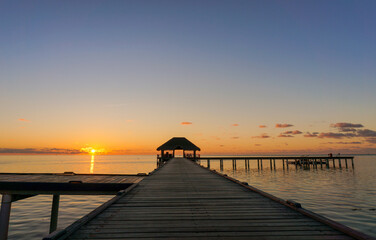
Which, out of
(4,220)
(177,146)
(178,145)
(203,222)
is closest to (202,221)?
(203,222)

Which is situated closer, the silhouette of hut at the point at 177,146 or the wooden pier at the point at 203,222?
the wooden pier at the point at 203,222

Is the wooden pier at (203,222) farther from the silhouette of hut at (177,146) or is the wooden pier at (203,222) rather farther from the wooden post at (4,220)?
the silhouette of hut at (177,146)

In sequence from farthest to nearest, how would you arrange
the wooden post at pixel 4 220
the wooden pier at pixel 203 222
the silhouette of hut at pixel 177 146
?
the silhouette of hut at pixel 177 146 < the wooden post at pixel 4 220 < the wooden pier at pixel 203 222

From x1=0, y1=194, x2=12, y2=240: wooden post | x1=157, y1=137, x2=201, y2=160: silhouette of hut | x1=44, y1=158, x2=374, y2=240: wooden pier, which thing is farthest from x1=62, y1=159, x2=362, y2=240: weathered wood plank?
x1=157, y1=137, x2=201, y2=160: silhouette of hut

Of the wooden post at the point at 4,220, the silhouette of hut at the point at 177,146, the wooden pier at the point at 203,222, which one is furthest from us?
the silhouette of hut at the point at 177,146

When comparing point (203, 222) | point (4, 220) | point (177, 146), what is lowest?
point (4, 220)

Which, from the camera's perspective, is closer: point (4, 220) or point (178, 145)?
point (4, 220)

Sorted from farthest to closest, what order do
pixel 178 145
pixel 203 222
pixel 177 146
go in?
pixel 177 146, pixel 178 145, pixel 203 222

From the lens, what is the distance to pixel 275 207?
5.50 m

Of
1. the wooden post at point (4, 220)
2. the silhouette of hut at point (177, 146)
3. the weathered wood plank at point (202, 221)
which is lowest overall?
the wooden post at point (4, 220)

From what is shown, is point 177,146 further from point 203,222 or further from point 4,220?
point 203,222

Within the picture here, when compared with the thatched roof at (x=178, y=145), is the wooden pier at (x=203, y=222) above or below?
below

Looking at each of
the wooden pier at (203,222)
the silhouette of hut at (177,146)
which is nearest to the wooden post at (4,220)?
the wooden pier at (203,222)

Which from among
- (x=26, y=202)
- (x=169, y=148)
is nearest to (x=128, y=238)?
(x=26, y=202)
